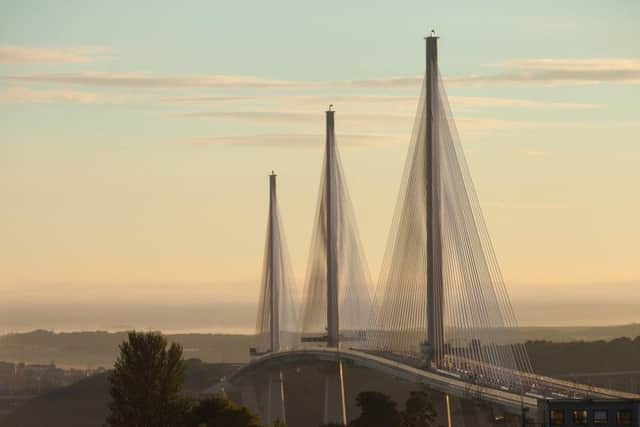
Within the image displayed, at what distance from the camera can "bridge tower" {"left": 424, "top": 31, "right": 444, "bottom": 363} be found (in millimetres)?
103188

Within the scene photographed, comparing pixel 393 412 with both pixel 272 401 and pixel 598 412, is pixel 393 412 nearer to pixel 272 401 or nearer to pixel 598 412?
pixel 598 412

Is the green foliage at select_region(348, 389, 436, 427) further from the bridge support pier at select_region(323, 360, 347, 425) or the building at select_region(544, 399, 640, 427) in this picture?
the building at select_region(544, 399, 640, 427)

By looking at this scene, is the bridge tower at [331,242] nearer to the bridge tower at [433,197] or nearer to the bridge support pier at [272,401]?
the bridge support pier at [272,401]

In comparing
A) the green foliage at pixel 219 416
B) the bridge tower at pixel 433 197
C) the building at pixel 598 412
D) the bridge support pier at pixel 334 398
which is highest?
the bridge tower at pixel 433 197

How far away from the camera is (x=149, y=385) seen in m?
111

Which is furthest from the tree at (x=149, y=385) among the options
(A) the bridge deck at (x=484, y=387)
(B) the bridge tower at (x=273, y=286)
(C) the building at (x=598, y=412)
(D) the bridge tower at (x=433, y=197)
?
(B) the bridge tower at (x=273, y=286)

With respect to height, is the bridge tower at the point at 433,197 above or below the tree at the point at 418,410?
above

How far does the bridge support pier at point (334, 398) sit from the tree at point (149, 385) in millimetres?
23928

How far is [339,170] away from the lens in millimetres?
134750

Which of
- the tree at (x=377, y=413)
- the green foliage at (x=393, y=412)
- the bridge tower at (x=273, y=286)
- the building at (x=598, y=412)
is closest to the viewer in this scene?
the building at (x=598, y=412)

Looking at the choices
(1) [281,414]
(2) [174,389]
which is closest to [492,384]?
Answer: (2) [174,389]

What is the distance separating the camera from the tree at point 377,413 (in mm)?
119250

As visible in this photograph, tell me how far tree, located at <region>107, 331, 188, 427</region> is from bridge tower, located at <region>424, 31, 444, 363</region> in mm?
14191

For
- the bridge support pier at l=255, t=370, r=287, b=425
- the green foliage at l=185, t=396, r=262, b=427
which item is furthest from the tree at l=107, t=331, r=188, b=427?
the bridge support pier at l=255, t=370, r=287, b=425
